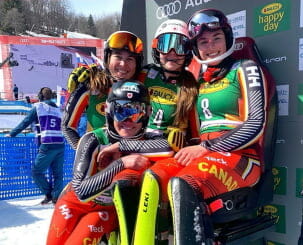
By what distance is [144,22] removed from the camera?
13.0 ft

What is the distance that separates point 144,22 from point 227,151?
2.39m

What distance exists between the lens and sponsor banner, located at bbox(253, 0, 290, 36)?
2510 mm

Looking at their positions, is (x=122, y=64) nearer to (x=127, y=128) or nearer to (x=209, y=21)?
(x=127, y=128)

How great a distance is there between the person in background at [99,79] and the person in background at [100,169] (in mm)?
431

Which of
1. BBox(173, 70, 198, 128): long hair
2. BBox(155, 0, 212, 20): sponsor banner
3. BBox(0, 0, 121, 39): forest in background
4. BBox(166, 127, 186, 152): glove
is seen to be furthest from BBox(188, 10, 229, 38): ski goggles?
BBox(0, 0, 121, 39): forest in background

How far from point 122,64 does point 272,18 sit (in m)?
1.14

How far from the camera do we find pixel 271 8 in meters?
2.61

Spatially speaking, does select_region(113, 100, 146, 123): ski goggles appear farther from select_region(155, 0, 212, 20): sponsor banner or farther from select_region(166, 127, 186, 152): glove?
select_region(155, 0, 212, 20): sponsor banner

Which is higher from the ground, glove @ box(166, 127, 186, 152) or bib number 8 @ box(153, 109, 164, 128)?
bib number 8 @ box(153, 109, 164, 128)

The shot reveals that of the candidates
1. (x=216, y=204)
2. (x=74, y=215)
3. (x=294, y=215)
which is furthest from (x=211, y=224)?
(x=294, y=215)

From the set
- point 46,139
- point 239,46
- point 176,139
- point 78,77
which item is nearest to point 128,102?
point 176,139

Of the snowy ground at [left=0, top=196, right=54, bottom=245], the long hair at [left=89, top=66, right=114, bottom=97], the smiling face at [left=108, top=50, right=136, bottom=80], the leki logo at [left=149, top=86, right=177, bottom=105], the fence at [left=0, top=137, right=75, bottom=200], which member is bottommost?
the snowy ground at [left=0, top=196, right=54, bottom=245]

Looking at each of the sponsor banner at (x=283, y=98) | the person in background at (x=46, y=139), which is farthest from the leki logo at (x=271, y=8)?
the person in background at (x=46, y=139)

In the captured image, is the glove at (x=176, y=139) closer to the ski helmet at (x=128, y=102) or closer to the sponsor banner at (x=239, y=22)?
the ski helmet at (x=128, y=102)
